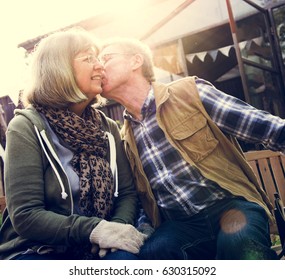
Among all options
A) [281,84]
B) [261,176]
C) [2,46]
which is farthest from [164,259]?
[281,84]

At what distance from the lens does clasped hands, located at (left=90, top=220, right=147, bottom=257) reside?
1.12 m

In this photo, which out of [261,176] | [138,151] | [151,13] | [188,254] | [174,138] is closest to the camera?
[188,254]

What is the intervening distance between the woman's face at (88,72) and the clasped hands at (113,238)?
0.56m

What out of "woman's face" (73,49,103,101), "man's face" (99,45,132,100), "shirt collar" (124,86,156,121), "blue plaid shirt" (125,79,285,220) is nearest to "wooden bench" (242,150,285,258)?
"blue plaid shirt" (125,79,285,220)

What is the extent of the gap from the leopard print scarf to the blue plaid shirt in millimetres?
191

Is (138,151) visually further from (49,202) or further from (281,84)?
(281,84)

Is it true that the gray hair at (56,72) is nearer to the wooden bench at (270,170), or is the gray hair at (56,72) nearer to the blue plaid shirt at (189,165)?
the blue plaid shirt at (189,165)

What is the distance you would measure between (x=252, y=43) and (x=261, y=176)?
1560 millimetres

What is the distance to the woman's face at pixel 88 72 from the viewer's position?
1379 millimetres

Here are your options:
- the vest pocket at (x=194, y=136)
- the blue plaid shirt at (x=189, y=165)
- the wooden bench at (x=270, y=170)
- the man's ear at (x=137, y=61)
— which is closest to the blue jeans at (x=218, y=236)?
the blue plaid shirt at (x=189, y=165)

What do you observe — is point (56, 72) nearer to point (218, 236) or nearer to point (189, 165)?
point (189, 165)

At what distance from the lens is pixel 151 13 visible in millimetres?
A: 3809

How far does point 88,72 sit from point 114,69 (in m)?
0.18

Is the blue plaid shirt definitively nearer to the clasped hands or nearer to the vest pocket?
the vest pocket
